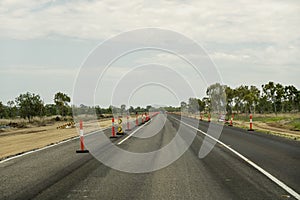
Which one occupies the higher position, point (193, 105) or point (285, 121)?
point (193, 105)

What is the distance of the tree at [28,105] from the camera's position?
59.4 metres

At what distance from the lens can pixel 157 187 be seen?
7.51 metres

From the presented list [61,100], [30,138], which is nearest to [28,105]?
[61,100]

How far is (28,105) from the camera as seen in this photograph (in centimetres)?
5988

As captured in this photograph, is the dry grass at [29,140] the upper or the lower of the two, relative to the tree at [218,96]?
lower

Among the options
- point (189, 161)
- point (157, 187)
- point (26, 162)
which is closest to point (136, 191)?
point (157, 187)

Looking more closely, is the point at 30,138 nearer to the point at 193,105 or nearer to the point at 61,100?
the point at 61,100

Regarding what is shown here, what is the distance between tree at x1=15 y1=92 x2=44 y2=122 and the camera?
195 ft

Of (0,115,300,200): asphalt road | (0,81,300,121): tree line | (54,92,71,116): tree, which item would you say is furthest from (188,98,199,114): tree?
(0,115,300,200): asphalt road

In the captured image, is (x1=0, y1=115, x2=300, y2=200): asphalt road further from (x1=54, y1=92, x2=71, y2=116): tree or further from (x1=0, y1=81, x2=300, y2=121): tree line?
(x1=54, y1=92, x2=71, y2=116): tree

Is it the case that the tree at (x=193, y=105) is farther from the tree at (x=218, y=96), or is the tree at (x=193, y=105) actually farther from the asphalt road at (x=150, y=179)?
the asphalt road at (x=150, y=179)

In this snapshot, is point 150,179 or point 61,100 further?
point 61,100

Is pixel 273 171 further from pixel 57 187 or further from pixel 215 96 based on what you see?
pixel 215 96

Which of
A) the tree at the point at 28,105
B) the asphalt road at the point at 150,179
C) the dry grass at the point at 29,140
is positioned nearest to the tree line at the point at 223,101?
the tree at the point at 28,105
